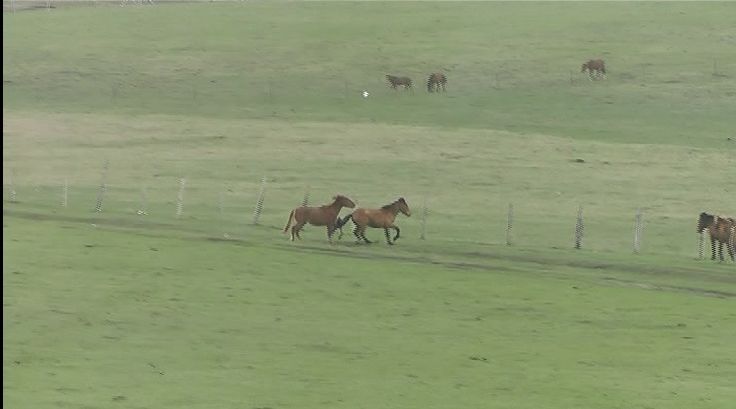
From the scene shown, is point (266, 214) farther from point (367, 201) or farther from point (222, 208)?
point (367, 201)

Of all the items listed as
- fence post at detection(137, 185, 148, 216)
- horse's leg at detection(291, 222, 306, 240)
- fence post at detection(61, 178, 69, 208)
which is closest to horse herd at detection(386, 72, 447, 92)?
fence post at detection(137, 185, 148, 216)

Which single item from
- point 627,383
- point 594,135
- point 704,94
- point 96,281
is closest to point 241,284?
point 96,281

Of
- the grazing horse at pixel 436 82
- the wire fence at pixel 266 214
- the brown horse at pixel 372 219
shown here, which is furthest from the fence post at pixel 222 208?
the grazing horse at pixel 436 82

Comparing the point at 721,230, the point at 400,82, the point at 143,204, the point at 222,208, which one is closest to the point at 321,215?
the point at 222,208

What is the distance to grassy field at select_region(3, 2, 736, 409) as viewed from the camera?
64.7 ft

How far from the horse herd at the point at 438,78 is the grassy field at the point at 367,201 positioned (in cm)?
51

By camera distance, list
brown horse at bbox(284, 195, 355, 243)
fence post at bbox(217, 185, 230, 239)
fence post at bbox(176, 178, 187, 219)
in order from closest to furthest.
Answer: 1. brown horse at bbox(284, 195, 355, 243)
2. fence post at bbox(217, 185, 230, 239)
3. fence post at bbox(176, 178, 187, 219)

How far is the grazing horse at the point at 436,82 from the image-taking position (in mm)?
55781

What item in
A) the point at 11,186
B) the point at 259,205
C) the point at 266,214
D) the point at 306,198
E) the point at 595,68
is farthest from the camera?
the point at 595,68

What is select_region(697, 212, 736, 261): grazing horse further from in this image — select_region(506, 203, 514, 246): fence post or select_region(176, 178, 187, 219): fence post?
select_region(176, 178, 187, 219): fence post

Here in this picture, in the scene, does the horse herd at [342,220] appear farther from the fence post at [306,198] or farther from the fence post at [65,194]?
the fence post at [65,194]

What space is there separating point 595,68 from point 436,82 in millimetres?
5479

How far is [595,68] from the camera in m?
56.5

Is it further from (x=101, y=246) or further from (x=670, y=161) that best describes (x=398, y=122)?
(x=101, y=246)
